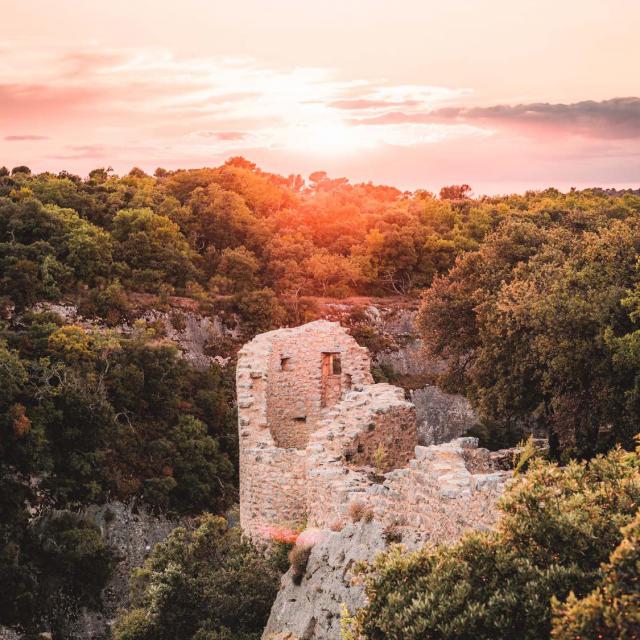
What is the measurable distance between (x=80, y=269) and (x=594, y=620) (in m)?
42.7

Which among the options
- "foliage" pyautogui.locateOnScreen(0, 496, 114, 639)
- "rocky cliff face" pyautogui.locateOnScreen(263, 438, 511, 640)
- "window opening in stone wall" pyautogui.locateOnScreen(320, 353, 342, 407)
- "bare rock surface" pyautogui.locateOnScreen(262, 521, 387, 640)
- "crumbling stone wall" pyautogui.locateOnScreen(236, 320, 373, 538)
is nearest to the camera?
"rocky cliff face" pyautogui.locateOnScreen(263, 438, 511, 640)

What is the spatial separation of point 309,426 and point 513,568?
13.1m

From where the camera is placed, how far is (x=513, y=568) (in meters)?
9.26

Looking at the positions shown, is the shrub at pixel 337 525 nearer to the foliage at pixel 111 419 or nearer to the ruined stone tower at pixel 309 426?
the ruined stone tower at pixel 309 426

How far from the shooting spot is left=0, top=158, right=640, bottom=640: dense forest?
18.0 meters

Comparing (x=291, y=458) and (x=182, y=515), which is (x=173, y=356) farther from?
(x=291, y=458)

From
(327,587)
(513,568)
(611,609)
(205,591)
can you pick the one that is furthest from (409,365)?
(611,609)

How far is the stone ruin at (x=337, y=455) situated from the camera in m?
11.9

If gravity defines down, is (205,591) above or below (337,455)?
below

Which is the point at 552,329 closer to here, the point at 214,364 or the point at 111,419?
the point at 111,419

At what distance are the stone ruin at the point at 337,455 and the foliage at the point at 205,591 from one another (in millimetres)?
763

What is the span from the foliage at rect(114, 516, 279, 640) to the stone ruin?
0.76 meters

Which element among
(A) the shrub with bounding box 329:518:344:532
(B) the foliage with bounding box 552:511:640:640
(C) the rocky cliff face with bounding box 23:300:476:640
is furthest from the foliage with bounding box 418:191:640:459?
(B) the foliage with bounding box 552:511:640:640

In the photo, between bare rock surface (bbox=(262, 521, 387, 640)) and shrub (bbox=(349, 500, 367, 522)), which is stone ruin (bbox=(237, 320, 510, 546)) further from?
bare rock surface (bbox=(262, 521, 387, 640))
